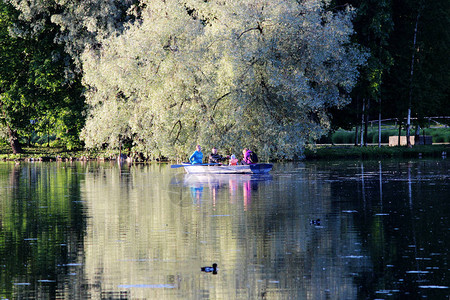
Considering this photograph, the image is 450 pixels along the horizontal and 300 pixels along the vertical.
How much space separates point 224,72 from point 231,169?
5.18 m

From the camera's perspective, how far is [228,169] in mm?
37312

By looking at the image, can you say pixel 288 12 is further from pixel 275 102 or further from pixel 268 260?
pixel 268 260

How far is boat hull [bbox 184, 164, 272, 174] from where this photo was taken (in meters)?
36.7

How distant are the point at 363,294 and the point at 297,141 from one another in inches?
1190

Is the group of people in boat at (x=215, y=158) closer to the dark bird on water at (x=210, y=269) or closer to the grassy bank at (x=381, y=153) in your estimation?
the grassy bank at (x=381, y=153)

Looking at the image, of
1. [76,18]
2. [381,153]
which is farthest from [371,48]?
[76,18]

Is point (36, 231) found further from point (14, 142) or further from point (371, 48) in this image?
point (14, 142)

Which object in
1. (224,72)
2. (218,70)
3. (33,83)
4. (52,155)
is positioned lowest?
(52,155)

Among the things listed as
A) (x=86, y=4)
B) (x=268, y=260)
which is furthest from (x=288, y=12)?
(x=268, y=260)

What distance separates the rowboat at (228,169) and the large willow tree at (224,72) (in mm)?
2576

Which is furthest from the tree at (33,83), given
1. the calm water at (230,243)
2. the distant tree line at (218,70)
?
the calm water at (230,243)

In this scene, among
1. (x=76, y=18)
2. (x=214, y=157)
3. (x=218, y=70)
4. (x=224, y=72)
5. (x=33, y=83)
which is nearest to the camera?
(x=214, y=157)

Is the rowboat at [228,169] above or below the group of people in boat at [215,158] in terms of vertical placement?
below

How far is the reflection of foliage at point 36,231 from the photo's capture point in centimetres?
1219
